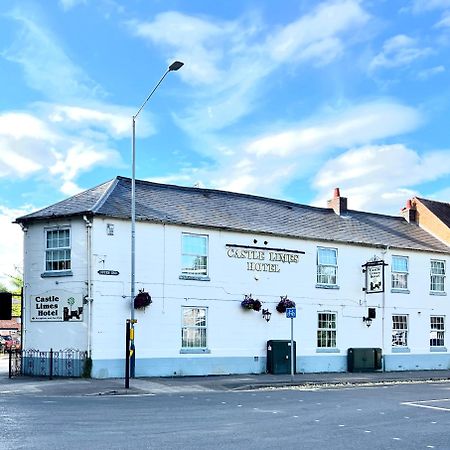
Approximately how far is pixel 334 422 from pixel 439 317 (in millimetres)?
23782

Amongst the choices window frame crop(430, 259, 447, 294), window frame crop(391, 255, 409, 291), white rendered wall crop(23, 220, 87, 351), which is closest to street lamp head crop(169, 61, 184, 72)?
white rendered wall crop(23, 220, 87, 351)

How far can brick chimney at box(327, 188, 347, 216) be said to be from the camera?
3644cm

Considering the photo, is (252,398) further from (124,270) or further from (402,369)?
(402,369)

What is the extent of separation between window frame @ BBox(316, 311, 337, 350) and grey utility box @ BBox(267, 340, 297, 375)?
2366 mm

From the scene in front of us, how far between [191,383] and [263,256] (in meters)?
7.44

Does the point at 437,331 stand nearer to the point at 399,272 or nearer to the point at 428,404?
the point at 399,272

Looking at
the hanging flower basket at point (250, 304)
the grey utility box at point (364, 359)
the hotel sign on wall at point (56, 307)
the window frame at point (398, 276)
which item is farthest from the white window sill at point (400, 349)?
the hotel sign on wall at point (56, 307)

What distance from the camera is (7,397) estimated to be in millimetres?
19234

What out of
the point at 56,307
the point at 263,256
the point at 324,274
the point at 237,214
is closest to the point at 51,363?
the point at 56,307

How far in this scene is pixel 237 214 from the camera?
31.0 meters

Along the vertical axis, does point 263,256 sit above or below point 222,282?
above

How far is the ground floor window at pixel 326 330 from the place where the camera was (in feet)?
105

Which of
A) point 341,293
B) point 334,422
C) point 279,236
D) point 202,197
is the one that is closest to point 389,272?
point 341,293

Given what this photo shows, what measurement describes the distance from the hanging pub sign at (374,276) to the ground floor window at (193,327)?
884 centimetres
